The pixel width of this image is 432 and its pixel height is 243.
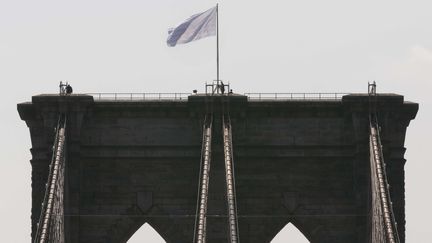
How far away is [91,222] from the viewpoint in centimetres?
12475

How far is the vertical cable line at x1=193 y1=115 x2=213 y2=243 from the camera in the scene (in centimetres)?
11193

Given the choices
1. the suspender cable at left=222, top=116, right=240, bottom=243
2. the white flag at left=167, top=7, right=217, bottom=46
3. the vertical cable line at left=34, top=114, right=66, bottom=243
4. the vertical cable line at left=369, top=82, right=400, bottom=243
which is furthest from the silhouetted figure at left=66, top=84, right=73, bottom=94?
the vertical cable line at left=369, top=82, right=400, bottom=243

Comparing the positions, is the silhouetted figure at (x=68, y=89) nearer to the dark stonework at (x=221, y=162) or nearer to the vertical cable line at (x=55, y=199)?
the dark stonework at (x=221, y=162)

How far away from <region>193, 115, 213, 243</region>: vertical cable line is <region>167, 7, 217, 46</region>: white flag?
6580 millimetres

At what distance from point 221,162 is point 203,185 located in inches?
314

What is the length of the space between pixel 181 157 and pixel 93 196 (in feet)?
19.8

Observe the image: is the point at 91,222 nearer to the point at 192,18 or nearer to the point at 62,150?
the point at 62,150

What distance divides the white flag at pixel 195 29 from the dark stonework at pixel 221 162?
5461 millimetres

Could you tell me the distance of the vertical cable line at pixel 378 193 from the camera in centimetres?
11550

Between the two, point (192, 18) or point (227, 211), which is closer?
point (227, 211)

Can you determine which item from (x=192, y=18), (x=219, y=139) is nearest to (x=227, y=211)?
(x=219, y=139)

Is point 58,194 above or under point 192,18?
under

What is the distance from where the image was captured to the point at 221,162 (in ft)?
407

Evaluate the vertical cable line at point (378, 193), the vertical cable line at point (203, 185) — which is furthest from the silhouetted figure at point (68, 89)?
the vertical cable line at point (378, 193)
